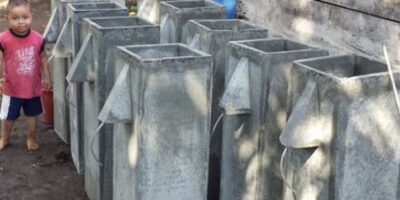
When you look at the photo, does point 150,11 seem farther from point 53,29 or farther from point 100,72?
point 100,72

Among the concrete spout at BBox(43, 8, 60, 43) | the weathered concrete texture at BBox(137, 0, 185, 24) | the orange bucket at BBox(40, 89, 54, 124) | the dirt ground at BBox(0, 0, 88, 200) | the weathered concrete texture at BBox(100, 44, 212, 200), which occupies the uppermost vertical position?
the weathered concrete texture at BBox(137, 0, 185, 24)

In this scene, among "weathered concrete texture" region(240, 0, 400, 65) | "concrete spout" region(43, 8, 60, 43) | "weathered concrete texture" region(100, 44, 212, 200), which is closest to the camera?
"weathered concrete texture" region(100, 44, 212, 200)

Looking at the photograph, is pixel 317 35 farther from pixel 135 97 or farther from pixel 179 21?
pixel 135 97

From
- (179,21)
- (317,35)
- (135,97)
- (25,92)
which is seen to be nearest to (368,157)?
(135,97)

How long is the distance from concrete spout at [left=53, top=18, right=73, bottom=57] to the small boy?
0.42 m

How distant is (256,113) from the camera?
407 cm

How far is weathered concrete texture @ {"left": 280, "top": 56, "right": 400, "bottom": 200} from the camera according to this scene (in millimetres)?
3357

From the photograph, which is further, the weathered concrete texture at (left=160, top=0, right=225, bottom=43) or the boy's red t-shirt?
the boy's red t-shirt

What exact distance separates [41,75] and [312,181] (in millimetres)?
3468

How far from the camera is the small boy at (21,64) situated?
19.4 feet

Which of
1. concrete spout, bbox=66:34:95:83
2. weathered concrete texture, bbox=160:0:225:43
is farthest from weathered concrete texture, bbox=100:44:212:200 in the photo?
weathered concrete texture, bbox=160:0:225:43

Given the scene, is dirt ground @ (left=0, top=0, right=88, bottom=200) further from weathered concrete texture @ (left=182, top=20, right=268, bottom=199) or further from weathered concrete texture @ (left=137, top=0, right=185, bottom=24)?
weathered concrete texture @ (left=137, top=0, right=185, bottom=24)

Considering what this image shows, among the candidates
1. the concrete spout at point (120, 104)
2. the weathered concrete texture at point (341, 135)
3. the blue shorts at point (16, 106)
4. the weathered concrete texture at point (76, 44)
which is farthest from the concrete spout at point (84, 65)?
the weathered concrete texture at point (341, 135)

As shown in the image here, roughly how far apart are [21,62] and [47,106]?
1106 mm
